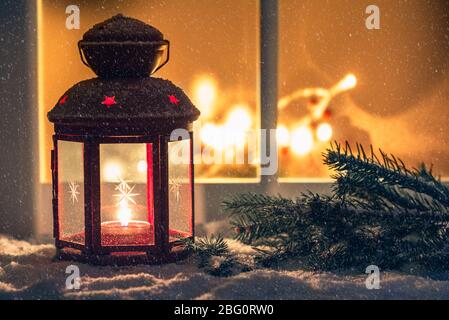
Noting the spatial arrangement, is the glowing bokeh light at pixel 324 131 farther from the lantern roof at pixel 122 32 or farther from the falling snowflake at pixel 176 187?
the lantern roof at pixel 122 32

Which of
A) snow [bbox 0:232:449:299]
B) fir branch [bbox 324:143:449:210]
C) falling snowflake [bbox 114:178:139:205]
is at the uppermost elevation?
fir branch [bbox 324:143:449:210]

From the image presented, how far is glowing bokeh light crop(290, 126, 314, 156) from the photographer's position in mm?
7297

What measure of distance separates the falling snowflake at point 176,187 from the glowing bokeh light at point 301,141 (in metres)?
1.36

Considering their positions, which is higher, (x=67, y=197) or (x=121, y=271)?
(x=67, y=197)

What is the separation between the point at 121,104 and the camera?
5.82 metres

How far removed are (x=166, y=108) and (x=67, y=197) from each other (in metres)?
0.92

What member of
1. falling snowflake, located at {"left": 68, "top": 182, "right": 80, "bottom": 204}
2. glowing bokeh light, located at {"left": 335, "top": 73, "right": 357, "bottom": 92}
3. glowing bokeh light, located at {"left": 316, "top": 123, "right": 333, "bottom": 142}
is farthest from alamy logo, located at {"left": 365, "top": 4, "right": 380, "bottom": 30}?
falling snowflake, located at {"left": 68, "top": 182, "right": 80, "bottom": 204}

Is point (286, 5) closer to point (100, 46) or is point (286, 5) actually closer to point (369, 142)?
point (369, 142)

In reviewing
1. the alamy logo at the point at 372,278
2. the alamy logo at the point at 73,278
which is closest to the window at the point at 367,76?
the alamy logo at the point at 372,278

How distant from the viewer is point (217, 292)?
521 centimetres

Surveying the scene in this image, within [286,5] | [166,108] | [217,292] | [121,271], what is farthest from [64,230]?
[286,5]

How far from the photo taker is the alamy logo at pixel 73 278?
5414mm

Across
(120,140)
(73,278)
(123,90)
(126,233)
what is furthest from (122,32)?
(73,278)

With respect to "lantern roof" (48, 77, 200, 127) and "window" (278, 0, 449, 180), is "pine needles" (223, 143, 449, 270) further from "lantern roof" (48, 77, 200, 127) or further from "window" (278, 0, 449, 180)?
"window" (278, 0, 449, 180)
